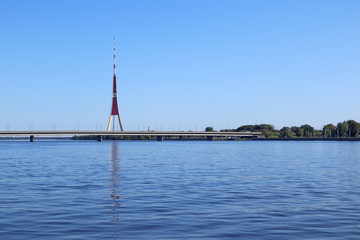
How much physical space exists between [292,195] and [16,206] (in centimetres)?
1307

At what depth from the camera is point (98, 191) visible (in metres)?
24.7

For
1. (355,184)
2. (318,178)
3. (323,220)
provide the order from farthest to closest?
(318,178) < (355,184) < (323,220)

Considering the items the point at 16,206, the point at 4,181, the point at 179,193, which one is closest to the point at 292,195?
the point at 179,193

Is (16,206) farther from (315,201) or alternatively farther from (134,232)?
(315,201)

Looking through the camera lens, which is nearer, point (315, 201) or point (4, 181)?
point (315, 201)

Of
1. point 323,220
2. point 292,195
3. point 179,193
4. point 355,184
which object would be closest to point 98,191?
point 179,193

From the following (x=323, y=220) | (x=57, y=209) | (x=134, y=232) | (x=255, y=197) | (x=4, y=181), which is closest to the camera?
(x=134, y=232)

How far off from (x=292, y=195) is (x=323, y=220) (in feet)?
22.4

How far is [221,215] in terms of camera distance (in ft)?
55.5

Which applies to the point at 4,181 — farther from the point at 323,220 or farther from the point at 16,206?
the point at 323,220

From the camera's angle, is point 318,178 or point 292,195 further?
point 318,178

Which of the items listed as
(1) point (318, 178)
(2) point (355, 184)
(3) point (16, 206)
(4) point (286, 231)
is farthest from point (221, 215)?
(1) point (318, 178)

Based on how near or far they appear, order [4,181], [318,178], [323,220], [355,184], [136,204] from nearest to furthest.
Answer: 1. [323,220]
2. [136,204]
3. [355,184]
4. [4,181]
5. [318,178]

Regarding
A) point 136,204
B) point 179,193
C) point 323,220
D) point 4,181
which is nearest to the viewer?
point 323,220
